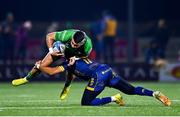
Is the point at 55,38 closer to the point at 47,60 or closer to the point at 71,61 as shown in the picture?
the point at 47,60

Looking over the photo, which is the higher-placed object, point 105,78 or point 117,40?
point 105,78

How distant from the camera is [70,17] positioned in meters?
39.8

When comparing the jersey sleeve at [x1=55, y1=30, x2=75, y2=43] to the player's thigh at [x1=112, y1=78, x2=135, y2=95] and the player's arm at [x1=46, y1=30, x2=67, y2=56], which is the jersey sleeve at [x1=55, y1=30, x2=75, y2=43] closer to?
the player's arm at [x1=46, y1=30, x2=67, y2=56]

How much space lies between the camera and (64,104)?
1780 cm

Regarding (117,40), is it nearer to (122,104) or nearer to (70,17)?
(70,17)

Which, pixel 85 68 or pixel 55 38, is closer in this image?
pixel 85 68

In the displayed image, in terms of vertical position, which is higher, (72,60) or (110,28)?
(72,60)

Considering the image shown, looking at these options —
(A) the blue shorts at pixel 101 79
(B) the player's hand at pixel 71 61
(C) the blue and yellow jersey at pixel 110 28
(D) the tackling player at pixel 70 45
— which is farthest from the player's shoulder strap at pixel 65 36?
(C) the blue and yellow jersey at pixel 110 28

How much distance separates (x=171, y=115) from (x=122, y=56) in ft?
67.5

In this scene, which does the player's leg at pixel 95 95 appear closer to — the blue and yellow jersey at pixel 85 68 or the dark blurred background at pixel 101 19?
the blue and yellow jersey at pixel 85 68

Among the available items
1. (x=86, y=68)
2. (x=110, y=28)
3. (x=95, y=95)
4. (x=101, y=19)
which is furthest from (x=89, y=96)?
(x=101, y=19)

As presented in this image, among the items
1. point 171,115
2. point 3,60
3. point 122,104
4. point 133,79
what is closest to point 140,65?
point 133,79

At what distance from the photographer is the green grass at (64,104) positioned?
618 inches

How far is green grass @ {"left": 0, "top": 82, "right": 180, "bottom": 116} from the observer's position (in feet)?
51.5
